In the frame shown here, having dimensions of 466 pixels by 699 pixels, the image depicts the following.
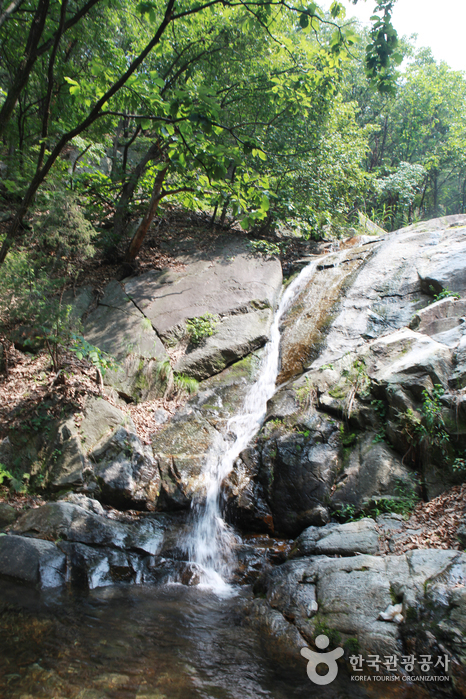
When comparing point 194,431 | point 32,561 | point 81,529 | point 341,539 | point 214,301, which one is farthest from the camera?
point 214,301

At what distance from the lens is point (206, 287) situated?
10.4 meters

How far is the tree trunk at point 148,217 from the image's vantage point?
940 cm

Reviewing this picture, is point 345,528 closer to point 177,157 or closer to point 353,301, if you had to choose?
point 177,157

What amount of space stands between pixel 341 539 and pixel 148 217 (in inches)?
325

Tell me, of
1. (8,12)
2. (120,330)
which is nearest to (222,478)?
(120,330)

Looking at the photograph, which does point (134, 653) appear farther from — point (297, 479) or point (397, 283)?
point (397, 283)

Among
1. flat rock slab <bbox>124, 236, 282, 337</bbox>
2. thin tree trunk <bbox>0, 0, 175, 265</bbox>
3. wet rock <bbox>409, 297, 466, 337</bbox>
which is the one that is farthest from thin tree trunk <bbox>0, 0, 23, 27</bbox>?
wet rock <bbox>409, 297, 466, 337</bbox>

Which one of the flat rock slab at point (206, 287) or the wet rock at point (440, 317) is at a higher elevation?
the flat rock slab at point (206, 287)

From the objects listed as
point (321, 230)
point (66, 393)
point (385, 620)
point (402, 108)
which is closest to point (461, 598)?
point (385, 620)

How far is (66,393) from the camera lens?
6566 millimetres

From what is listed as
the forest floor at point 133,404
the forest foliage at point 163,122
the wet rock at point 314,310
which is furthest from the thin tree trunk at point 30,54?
the wet rock at point 314,310

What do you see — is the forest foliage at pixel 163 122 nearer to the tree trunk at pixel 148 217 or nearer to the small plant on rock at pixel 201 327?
the tree trunk at pixel 148 217
